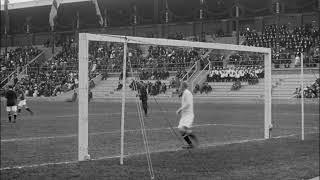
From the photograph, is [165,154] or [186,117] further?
[186,117]

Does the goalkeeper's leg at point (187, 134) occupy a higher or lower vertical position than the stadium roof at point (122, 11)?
lower

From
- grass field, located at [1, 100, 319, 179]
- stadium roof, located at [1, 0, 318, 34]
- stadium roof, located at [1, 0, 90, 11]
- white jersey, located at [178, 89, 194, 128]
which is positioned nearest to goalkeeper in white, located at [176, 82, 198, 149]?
white jersey, located at [178, 89, 194, 128]

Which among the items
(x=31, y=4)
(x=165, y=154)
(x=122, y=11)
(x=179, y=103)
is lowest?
(x=165, y=154)

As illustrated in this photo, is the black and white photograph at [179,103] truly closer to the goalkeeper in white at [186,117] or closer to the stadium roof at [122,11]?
the goalkeeper in white at [186,117]

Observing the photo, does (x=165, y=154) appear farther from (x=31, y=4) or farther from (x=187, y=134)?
(x=31, y=4)

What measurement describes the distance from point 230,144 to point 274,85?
14.9 meters

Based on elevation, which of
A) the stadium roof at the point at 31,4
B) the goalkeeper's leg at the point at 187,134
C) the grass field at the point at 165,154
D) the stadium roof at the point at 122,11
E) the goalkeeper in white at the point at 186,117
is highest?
the stadium roof at the point at 31,4

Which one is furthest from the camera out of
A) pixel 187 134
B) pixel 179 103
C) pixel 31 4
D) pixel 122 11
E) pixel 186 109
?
pixel 31 4

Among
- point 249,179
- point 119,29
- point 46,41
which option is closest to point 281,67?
point 249,179

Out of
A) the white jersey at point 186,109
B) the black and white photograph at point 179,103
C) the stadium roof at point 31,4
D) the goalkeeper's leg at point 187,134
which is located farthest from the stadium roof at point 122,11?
the goalkeeper's leg at point 187,134

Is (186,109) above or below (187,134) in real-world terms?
above

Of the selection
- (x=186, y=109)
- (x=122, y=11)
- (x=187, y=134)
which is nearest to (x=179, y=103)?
(x=186, y=109)

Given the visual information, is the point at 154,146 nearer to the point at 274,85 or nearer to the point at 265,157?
the point at 265,157

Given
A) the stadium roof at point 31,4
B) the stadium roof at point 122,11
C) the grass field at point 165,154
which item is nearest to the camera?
the grass field at point 165,154
